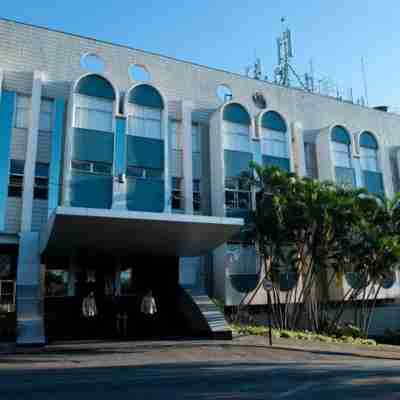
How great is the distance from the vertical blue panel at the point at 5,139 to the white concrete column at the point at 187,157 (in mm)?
8863

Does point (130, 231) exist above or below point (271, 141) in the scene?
below

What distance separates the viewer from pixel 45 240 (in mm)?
17359

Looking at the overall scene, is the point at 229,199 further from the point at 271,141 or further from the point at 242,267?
the point at 271,141

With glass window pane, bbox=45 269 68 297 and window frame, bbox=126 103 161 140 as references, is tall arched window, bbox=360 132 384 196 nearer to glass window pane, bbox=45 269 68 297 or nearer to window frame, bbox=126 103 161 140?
window frame, bbox=126 103 161 140

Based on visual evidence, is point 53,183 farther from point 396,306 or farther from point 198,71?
point 396,306

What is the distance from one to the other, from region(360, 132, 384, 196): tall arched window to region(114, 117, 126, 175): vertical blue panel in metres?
16.9

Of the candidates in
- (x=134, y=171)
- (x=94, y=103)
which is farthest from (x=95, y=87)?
(x=134, y=171)

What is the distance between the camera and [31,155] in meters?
20.7

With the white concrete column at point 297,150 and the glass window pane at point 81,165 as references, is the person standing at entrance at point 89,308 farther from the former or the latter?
the white concrete column at point 297,150

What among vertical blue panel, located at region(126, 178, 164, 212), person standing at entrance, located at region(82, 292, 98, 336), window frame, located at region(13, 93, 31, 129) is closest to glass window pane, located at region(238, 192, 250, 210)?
vertical blue panel, located at region(126, 178, 164, 212)

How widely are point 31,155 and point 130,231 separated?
307 inches

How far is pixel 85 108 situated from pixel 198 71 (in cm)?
804

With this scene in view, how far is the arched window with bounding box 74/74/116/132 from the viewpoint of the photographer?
72.5ft

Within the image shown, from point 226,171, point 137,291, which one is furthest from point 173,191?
point 137,291
